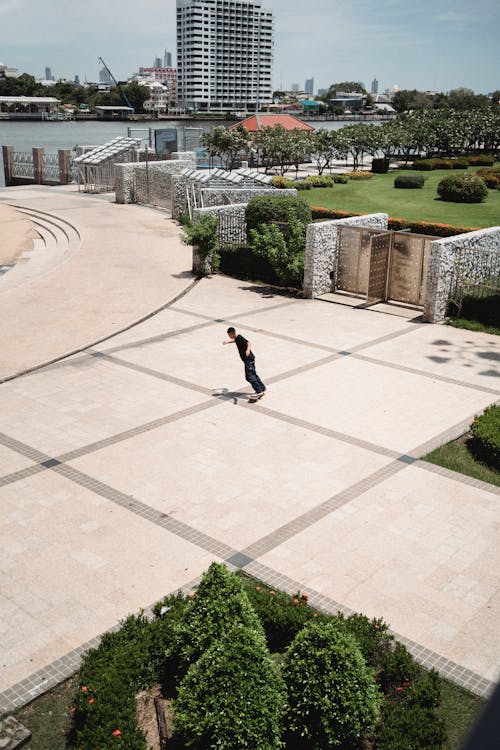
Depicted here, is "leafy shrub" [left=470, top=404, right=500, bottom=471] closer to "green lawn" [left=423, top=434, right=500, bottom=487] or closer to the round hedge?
"green lawn" [left=423, top=434, right=500, bottom=487]

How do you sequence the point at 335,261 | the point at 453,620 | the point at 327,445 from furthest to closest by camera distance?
1. the point at 335,261
2. the point at 327,445
3. the point at 453,620

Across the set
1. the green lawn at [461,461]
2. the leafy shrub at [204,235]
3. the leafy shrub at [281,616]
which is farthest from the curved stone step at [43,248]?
the leafy shrub at [281,616]

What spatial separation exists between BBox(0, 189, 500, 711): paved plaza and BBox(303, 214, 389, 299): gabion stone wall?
3.03 meters

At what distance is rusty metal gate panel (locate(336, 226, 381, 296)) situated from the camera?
65.8 ft

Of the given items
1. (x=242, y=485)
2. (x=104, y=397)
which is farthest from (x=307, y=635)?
(x=104, y=397)

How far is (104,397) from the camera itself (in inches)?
513

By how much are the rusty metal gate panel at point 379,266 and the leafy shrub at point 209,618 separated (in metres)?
14.2

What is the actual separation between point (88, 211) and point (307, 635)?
2957 cm

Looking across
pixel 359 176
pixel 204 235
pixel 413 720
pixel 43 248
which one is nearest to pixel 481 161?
pixel 359 176

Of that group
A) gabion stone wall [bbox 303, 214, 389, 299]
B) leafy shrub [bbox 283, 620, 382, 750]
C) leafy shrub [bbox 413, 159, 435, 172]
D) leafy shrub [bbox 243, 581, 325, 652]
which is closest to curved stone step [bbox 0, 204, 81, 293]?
gabion stone wall [bbox 303, 214, 389, 299]

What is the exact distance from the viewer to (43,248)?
26.9m

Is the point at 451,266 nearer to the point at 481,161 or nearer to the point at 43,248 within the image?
the point at 43,248

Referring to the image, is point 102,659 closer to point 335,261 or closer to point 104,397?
point 104,397

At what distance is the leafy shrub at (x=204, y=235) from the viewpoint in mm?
21766
